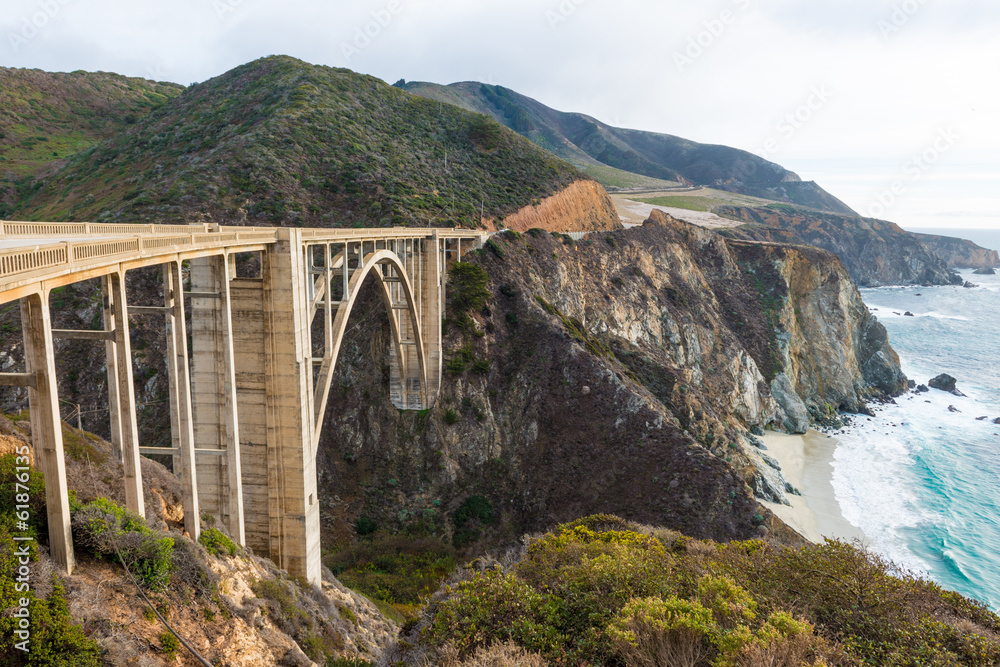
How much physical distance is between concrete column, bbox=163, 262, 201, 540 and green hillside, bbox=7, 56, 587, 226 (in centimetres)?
2771

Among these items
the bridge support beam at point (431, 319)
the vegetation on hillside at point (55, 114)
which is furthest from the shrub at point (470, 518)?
the vegetation on hillside at point (55, 114)

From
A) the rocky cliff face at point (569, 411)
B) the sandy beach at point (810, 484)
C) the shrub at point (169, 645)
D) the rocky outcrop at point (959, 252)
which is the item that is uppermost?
the rocky outcrop at point (959, 252)

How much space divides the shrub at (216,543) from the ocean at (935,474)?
3269 centimetres

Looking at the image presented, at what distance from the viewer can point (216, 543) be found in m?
11.8

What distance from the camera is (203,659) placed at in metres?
7.90

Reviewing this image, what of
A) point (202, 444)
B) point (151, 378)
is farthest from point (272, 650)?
point (151, 378)

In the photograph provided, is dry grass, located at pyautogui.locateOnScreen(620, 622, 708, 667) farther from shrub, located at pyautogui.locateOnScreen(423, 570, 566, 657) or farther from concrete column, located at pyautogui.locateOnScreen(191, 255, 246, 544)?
concrete column, located at pyautogui.locateOnScreen(191, 255, 246, 544)

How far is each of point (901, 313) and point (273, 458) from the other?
10894cm

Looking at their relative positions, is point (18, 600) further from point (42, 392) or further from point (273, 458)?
point (273, 458)

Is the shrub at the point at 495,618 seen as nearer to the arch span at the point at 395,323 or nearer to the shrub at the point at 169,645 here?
the shrub at the point at 169,645

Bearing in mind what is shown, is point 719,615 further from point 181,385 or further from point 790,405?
point 790,405

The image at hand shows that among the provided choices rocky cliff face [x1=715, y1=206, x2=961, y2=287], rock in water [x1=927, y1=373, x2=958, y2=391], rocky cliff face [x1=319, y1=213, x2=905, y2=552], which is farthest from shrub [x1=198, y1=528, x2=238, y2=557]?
rocky cliff face [x1=715, y1=206, x2=961, y2=287]
